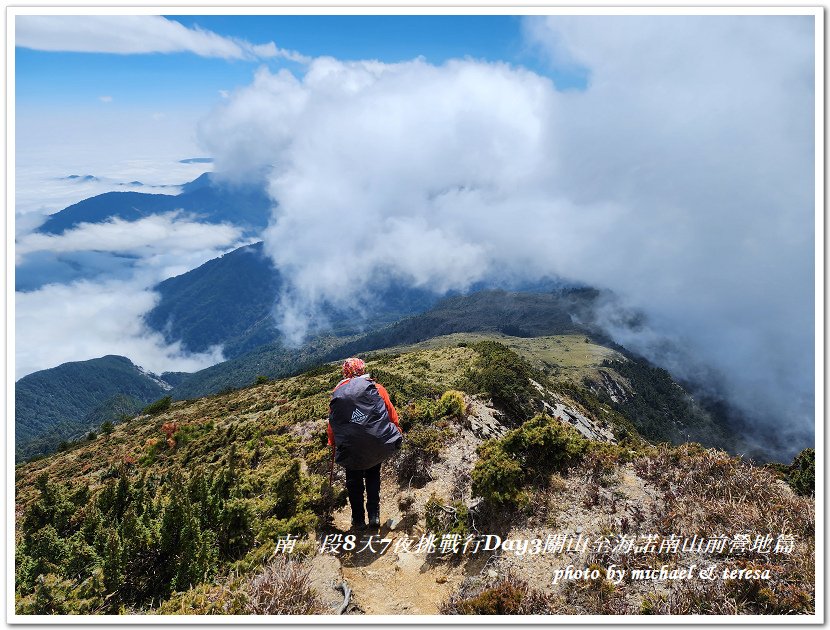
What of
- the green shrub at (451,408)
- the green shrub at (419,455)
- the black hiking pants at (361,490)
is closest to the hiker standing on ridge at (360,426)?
the black hiking pants at (361,490)

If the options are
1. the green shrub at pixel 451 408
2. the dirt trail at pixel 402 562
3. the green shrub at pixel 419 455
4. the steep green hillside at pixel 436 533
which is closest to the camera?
the steep green hillside at pixel 436 533

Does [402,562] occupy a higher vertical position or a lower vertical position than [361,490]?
lower

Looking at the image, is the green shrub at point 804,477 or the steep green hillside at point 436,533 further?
the green shrub at point 804,477

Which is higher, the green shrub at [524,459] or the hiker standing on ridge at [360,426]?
the hiker standing on ridge at [360,426]

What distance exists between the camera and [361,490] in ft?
29.2

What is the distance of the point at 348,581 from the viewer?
743 centimetres

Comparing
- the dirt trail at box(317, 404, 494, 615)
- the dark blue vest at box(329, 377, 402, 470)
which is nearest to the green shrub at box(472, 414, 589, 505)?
the dirt trail at box(317, 404, 494, 615)

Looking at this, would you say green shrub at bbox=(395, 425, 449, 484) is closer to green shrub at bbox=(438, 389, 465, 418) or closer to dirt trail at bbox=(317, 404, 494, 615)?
dirt trail at bbox=(317, 404, 494, 615)

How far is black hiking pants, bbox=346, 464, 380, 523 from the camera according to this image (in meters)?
8.76

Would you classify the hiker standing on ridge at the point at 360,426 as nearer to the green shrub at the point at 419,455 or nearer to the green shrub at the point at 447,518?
the green shrub at the point at 447,518

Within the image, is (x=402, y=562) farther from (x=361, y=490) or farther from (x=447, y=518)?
(x=361, y=490)

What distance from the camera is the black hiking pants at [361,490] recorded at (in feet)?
28.7

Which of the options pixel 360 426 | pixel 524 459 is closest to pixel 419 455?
pixel 524 459

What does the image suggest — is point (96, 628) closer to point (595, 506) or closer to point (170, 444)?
point (595, 506)
